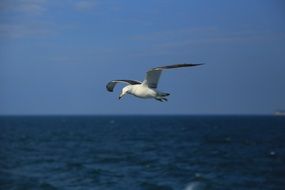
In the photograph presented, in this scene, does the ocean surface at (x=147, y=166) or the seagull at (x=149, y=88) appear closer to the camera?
the seagull at (x=149, y=88)

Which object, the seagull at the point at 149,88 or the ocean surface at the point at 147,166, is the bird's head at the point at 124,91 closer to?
the seagull at the point at 149,88

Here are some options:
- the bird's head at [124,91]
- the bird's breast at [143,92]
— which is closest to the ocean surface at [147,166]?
the bird's head at [124,91]

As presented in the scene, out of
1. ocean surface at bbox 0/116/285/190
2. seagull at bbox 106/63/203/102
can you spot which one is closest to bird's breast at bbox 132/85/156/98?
seagull at bbox 106/63/203/102

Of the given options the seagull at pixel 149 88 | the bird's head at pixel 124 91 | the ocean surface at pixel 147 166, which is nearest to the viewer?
the seagull at pixel 149 88

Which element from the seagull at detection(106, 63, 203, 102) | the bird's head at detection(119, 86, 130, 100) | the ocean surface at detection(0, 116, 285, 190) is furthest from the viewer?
the ocean surface at detection(0, 116, 285, 190)

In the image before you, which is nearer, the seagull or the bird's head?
the seagull

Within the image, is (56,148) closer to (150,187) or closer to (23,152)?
(23,152)

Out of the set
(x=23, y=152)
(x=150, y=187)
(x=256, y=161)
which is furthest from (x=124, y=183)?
(x=23, y=152)

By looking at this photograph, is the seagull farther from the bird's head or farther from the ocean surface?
the ocean surface

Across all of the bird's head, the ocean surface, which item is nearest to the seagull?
the bird's head

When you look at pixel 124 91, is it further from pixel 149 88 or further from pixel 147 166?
pixel 147 166

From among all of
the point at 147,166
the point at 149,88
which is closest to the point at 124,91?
the point at 149,88

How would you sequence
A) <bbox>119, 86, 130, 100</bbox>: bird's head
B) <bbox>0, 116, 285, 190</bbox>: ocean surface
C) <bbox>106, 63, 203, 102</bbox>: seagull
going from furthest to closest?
<bbox>0, 116, 285, 190</bbox>: ocean surface < <bbox>119, 86, 130, 100</bbox>: bird's head < <bbox>106, 63, 203, 102</bbox>: seagull

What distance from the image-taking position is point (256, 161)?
6862cm
